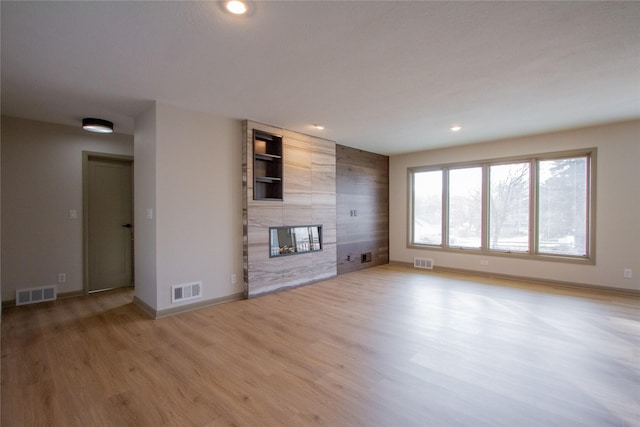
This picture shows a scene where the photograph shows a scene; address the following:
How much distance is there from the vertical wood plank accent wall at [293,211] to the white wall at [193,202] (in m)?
0.17

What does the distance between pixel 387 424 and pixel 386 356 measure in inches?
31.4

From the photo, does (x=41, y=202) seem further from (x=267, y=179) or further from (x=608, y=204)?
(x=608, y=204)

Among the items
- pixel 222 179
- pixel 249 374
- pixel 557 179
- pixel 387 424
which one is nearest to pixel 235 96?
pixel 222 179

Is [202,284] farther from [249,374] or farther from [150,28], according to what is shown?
[150,28]

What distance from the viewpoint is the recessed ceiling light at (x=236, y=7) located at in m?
1.75

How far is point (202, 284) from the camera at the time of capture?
3742 mm

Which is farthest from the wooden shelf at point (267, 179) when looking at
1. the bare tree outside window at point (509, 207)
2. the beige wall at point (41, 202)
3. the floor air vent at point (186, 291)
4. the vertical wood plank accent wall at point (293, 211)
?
the bare tree outside window at point (509, 207)

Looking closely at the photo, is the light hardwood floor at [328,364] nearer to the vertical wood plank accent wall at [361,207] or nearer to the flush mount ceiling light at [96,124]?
the vertical wood plank accent wall at [361,207]

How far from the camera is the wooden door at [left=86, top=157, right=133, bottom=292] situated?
446cm

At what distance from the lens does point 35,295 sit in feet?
12.9

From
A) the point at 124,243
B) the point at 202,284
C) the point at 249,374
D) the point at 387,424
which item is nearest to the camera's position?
the point at 387,424

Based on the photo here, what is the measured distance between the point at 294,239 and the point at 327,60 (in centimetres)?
293

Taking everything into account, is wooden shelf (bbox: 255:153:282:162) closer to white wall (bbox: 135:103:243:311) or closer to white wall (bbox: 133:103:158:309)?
white wall (bbox: 135:103:243:311)

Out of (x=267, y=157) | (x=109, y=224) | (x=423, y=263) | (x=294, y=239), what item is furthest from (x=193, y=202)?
(x=423, y=263)
